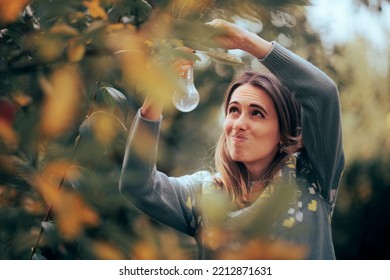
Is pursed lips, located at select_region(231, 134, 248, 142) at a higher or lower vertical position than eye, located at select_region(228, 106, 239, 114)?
lower

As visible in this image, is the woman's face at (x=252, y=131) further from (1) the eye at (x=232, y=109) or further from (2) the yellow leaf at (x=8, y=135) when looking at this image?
(2) the yellow leaf at (x=8, y=135)

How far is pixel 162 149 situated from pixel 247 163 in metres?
0.18

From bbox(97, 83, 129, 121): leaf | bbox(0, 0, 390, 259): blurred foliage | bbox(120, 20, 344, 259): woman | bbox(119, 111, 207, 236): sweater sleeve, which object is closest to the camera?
bbox(0, 0, 390, 259): blurred foliage

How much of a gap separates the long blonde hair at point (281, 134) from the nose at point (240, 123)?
0.03 metres

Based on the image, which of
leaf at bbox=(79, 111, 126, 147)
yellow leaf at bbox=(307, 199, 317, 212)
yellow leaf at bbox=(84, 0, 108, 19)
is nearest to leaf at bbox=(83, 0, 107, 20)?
yellow leaf at bbox=(84, 0, 108, 19)

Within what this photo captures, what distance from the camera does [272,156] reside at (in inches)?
41.9

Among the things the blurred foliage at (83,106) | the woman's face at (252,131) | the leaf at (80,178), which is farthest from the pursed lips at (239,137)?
the leaf at (80,178)

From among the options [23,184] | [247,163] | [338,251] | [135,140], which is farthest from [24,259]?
[338,251]

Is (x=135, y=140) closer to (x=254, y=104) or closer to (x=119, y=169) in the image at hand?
(x=119, y=169)

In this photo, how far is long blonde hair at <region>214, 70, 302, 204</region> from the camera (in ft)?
3.45

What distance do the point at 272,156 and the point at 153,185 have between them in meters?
0.22

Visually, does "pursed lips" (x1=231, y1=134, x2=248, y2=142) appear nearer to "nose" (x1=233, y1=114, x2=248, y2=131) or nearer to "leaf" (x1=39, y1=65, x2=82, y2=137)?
"nose" (x1=233, y1=114, x2=248, y2=131)

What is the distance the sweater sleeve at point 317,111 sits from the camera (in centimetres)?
101

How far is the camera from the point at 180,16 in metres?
0.63
